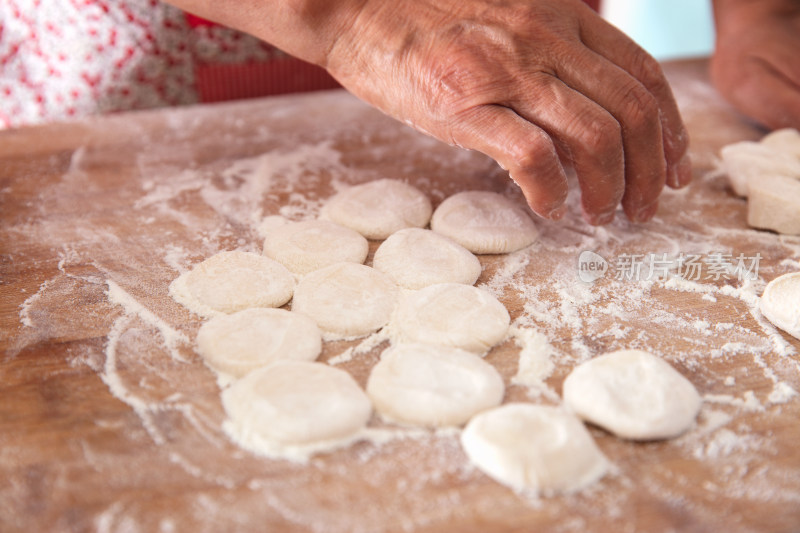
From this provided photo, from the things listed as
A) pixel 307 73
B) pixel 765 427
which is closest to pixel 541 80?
pixel 765 427

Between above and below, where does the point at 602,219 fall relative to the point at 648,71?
below

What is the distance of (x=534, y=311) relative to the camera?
1.27 m

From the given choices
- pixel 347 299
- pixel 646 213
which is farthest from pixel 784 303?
pixel 347 299

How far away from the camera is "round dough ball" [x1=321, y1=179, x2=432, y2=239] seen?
1.48 meters

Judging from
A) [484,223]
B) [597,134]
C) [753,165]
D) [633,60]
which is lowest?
[484,223]

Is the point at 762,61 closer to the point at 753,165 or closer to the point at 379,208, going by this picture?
the point at 753,165

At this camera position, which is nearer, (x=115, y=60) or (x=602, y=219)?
(x=602, y=219)

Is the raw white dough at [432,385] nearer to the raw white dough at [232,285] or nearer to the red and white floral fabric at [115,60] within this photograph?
the raw white dough at [232,285]

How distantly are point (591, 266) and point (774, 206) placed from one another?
1.47 ft

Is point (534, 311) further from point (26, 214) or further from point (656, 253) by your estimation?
point (26, 214)

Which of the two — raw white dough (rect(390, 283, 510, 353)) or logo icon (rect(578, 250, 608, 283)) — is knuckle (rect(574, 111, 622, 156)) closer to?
logo icon (rect(578, 250, 608, 283))

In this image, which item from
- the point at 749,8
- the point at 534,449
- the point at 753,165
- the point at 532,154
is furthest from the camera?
the point at 749,8

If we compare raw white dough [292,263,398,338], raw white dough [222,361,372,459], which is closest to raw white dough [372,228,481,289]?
raw white dough [292,263,398,338]

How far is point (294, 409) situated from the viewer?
1.00m
